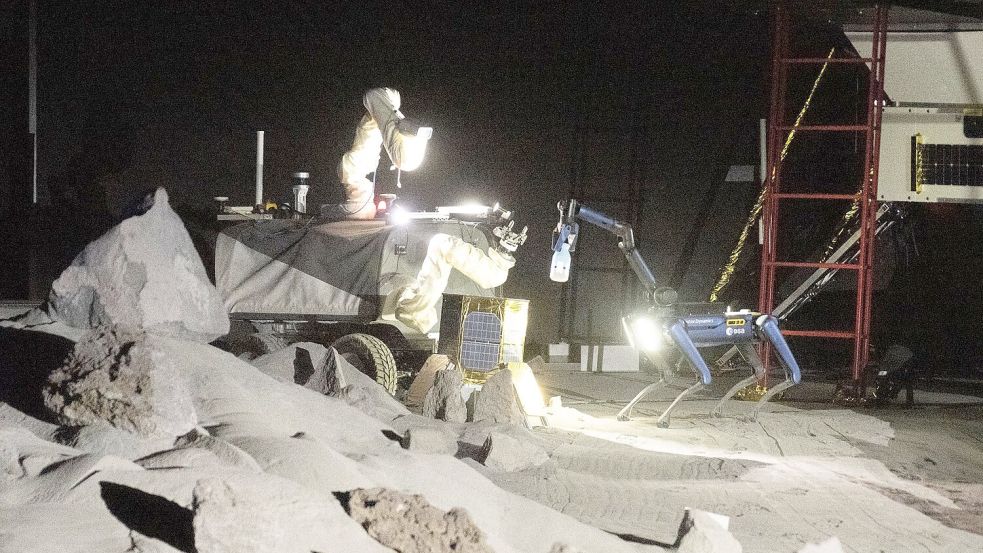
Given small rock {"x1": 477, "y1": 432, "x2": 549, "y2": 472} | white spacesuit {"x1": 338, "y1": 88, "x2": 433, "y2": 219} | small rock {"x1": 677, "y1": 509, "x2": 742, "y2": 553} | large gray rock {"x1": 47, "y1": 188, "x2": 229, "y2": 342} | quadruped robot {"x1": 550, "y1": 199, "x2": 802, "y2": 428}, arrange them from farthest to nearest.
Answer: white spacesuit {"x1": 338, "y1": 88, "x2": 433, "y2": 219} < quadruped robot {"x1": 550, "y1": 199, "x2": 802, "y2": 428} < small rock {"x1": 477, "y1": 432, "x2": 549, "y2": 472} < large gray rock {"x1": 47, "y1": 188, "x2": 229, "y2": 342} < small rock {"x1": 677, "y1": 509, "x2": 742, "y2": 553}

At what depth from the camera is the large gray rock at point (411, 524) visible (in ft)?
12.7

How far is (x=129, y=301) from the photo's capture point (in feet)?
20.2

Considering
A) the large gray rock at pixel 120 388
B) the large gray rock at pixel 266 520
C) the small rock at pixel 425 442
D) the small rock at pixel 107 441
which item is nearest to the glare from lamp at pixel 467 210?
the small rock at pixel 425 442

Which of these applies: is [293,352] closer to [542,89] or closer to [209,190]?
[209,190]

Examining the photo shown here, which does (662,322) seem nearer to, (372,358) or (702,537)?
(372,358)

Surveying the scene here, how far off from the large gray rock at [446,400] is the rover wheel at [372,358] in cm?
59

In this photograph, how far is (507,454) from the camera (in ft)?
20.2

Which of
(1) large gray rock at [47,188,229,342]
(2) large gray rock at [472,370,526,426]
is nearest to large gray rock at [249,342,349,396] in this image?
(1) large gray rock at [47,188,229,342]

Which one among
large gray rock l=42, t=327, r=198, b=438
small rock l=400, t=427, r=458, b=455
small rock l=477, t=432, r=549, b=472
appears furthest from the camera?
small rock l=477, t=432, r=549, b=472

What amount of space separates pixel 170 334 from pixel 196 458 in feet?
8.11

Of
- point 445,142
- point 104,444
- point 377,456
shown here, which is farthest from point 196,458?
point 445,142

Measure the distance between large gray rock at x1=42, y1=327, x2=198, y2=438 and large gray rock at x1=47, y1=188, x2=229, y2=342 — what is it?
0.77 m

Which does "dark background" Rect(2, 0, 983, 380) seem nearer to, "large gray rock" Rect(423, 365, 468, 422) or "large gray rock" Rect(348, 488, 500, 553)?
"large gray rock" Rect(423, 365, 468, 422)

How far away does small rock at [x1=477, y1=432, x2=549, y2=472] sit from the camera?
610 cm
